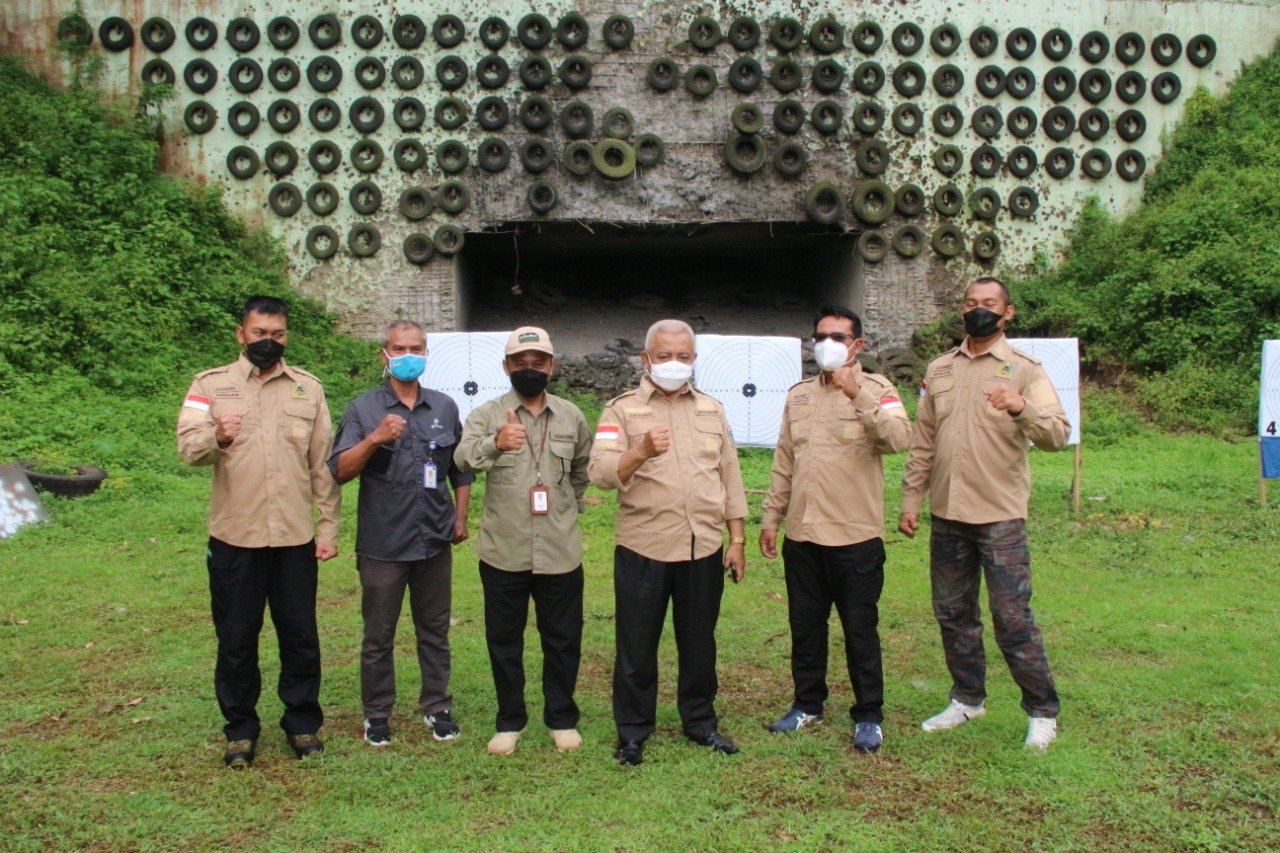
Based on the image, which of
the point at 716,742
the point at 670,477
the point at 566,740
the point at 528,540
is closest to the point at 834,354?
the point at 670,477

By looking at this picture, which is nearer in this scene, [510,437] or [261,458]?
[510,437]

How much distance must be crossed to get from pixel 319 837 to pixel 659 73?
11198 mm

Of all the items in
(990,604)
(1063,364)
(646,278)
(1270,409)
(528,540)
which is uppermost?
(646,278)

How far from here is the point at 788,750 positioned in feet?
13.5

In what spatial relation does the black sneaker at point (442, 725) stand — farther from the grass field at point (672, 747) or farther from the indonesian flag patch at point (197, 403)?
the indonesian flag patch at point (197, 403)

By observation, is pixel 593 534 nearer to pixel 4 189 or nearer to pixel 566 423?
pixel 566 423

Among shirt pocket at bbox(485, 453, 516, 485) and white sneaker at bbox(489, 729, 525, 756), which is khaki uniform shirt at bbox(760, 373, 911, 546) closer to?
shirt pocket at bbox(485, 453, 516, 485)

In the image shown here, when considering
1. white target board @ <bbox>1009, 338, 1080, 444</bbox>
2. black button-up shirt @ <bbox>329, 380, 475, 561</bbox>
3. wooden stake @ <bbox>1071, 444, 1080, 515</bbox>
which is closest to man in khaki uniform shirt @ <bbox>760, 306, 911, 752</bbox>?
black button-up shirt @ <bbox>329, 380, 475, 561</bbox>

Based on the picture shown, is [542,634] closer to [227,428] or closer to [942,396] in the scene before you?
[227,428]

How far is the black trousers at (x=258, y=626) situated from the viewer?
400cm

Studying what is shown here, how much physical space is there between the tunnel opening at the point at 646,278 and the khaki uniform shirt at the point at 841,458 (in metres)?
9.59

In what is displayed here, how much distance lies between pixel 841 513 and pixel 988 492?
53 cm

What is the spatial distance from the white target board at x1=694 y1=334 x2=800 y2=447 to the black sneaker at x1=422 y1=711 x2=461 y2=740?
515 centimetres

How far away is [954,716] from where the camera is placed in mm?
4340
